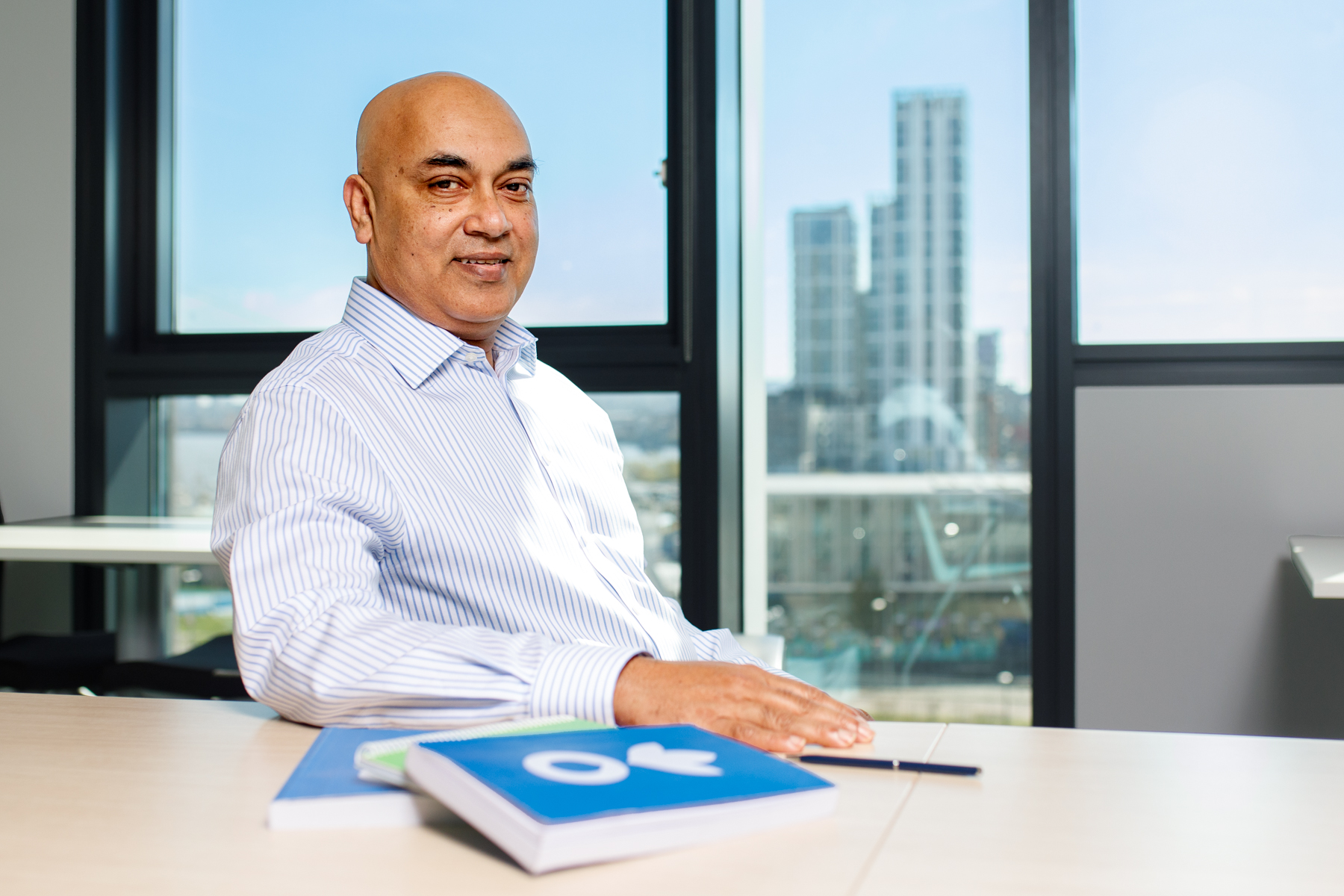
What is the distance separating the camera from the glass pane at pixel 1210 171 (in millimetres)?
2670

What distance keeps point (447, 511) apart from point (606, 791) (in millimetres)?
587

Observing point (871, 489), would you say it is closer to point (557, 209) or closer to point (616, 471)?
point (557, 209)

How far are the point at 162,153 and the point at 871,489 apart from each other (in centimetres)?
227

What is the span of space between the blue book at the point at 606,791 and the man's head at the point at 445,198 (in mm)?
798

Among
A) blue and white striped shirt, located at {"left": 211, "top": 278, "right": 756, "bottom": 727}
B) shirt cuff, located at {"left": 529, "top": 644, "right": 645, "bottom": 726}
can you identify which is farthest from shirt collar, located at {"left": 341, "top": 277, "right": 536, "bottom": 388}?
shirt cuff, located at {"left": 529, "top": 644, "right": 645, "bottom": 726}

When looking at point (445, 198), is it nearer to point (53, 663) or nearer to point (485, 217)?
point (485, 217)

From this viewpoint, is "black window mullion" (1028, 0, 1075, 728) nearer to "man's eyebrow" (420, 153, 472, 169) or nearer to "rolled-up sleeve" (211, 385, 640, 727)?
"man's eyebrow" (420, 153, 472, 169)

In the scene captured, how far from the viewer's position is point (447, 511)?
3.90 feet

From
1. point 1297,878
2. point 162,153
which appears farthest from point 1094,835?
point 162,153

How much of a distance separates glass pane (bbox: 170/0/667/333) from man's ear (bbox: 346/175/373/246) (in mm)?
1572

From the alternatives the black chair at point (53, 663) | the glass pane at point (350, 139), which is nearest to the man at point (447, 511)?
the glass pane at point (350, 139)

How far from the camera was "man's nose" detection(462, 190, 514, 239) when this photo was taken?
1.45m

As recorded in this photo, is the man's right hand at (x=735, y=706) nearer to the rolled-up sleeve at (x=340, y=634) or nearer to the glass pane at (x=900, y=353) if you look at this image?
the rolled-up sleeve at (x=340, y=634)

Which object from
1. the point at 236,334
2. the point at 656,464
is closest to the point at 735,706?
the point at 656,464
